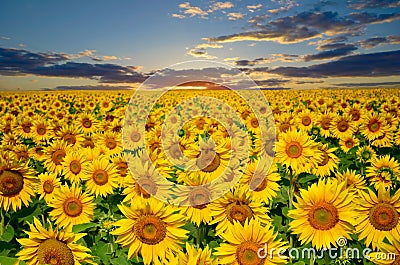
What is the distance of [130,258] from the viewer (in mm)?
3201

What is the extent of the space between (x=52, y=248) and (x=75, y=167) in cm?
373

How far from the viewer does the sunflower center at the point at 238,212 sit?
142 inches

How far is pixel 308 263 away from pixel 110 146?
5200 mm

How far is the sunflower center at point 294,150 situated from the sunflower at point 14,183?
11.4ft

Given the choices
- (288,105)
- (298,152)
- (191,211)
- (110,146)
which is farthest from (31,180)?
(288,105)

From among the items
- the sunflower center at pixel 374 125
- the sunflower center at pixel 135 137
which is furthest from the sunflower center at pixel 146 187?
the sunflower center at pixel 374 125

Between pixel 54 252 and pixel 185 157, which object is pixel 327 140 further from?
pixel 54 252

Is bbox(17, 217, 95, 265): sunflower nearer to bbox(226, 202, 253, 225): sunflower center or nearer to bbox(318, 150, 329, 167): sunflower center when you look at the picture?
bbox(226, 202, 253, 225): sunflower center

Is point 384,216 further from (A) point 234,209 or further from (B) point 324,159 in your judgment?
(B) point 324,159

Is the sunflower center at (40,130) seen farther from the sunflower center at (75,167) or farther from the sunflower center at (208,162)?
the sunflower center at (208,162)

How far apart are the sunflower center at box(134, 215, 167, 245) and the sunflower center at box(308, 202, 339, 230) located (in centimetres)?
126

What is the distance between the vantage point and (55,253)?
9.12 ft

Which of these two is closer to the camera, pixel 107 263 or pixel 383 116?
pixel 107 263

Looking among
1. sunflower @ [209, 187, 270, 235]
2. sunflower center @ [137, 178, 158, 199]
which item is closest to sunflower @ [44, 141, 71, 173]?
sunflower center @ [137, 178, 158, 199]
